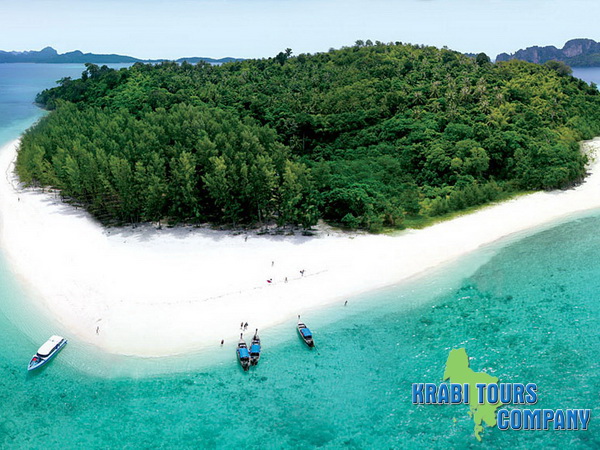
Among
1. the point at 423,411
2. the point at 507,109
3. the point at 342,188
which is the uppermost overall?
the point at 507,109

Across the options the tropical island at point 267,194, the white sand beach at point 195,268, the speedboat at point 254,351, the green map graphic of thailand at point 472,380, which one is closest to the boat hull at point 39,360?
the white sand beach at point 195,268

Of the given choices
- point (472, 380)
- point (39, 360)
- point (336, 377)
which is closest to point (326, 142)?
point (336, 377)

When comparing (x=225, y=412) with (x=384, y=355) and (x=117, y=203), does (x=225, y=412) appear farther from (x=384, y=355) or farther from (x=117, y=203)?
(x=117, y=203)

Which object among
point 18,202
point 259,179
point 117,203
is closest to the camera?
point 259,179

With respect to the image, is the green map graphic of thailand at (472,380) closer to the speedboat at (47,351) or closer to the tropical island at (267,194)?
the tropical island at (267,194)

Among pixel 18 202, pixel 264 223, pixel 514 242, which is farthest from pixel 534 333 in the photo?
pixel 18 202

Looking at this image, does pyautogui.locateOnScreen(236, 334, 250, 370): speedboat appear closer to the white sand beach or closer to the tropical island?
the white sand beach

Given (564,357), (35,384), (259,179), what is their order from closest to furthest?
1. (35,384)
2. (564,357)
3. (259,179)

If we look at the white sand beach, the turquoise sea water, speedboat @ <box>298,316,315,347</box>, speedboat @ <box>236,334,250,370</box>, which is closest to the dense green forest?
the white sand beach
